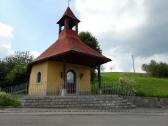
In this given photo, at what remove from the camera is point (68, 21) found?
26672 millimetres

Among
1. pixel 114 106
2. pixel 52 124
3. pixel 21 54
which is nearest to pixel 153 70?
pixel 21 54

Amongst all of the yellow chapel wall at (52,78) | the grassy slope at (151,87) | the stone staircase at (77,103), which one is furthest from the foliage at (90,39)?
the stone staircase at (77,103)

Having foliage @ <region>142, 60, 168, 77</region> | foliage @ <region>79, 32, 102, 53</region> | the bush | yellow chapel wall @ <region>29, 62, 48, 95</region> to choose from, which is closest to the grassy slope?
foliage @ <region>79, 32, 102, 53</region>

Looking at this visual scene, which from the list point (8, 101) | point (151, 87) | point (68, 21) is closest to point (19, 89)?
point (68, 21)

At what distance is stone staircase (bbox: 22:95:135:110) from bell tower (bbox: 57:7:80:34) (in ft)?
32.1

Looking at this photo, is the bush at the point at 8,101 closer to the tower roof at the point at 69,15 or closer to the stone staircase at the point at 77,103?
the stone staircase at the point at 77,103

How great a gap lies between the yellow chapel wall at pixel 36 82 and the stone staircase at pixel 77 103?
5.79 meters

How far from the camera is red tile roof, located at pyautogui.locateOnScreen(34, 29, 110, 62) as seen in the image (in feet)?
74.2

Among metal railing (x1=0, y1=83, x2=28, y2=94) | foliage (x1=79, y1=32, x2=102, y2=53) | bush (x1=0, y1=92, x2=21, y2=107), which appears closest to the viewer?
bush (x1=0, y1=92, x2=21, y2=107)

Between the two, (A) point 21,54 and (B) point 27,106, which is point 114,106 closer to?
(B) point 27,106

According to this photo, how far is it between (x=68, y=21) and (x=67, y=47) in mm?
4552

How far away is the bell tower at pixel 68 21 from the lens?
86.5 feet

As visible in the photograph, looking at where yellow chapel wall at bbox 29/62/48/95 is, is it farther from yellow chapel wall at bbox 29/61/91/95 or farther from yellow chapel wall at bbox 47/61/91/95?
yellow chapel wall at bbox 47/61/91/95

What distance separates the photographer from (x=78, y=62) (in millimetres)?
25062
